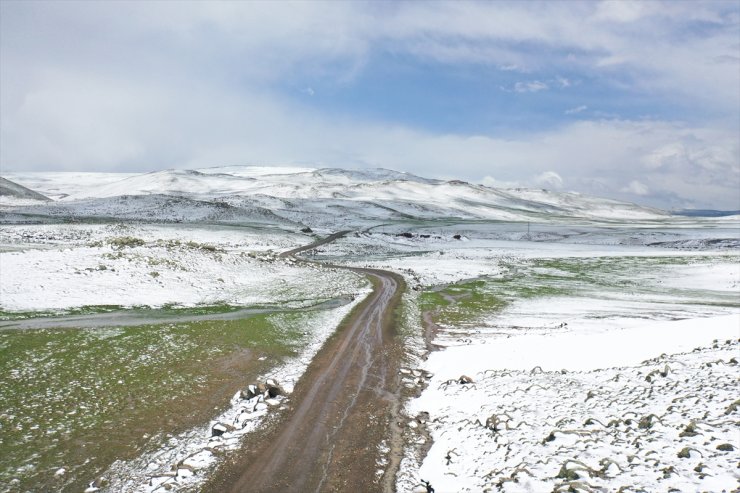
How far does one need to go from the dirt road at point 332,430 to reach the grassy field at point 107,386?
135 inches

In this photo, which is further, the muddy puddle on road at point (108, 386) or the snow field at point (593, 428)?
the muddy puddle on road at point (108, 386)

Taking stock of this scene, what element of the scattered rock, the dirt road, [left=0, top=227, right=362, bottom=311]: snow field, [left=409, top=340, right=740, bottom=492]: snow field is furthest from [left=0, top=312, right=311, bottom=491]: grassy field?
[left=0, top=227, right=362, bottom=311]: snow field

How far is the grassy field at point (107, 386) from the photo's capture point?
45.0ft

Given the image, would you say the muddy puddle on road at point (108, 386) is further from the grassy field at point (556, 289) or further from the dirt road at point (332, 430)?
the grassy field at point (556, 289)

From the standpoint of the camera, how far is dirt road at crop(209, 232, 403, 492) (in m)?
13.2

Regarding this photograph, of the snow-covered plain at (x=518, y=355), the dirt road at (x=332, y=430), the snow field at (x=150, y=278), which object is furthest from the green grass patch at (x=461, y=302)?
the dirt road at (x=332, y=430)

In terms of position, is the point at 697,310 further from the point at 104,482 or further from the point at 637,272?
the point at 104,482

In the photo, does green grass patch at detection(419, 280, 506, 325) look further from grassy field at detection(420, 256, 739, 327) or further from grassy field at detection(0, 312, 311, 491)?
grassy field at detection(0, 312, 311, 491)

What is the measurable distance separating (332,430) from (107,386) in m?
10.6

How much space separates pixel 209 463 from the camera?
13.9m

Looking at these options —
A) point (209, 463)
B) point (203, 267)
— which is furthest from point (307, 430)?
point (203, 267)

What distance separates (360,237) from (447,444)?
11448 cm

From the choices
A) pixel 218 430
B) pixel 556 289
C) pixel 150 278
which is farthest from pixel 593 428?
pixel 556 289

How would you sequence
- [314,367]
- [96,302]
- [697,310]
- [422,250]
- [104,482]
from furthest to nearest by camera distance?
[422,250] < [697,310] < [96,302] < [314,367] < [104,482]
